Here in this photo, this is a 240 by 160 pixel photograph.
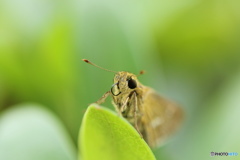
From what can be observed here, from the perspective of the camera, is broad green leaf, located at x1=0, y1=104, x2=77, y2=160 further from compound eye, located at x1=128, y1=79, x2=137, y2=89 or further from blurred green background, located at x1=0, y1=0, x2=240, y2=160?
compound eye, located at x1=128, y1=79, x2=137, y2=89

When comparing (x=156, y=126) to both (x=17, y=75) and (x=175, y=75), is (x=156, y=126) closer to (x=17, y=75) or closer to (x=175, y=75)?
(x=175, y=75)

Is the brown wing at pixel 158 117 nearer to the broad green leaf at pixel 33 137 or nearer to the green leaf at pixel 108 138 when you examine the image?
the broad green leaf at pixel 33 137

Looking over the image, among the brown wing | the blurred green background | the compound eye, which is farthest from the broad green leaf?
the brown wing

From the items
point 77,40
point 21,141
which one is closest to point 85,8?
point 77,40

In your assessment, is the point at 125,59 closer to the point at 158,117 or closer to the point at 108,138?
the point at 158,117

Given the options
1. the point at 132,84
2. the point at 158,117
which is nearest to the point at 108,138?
the point at 132,84

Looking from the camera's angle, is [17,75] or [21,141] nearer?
[21,141]
